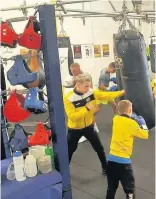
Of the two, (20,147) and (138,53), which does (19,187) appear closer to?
(20,147)

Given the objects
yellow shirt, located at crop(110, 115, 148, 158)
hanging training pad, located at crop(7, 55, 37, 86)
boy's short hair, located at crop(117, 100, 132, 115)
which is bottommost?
yellow shirt, located at crop(110, 115, 148, 158)

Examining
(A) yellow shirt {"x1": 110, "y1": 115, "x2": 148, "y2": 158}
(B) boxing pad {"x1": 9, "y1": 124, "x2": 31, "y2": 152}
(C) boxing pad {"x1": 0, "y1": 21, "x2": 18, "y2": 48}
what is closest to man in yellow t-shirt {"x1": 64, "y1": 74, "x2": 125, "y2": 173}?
(A) yellow shirt {"x1": 110, "y1": 115, "x2": 148, "y2": 158}

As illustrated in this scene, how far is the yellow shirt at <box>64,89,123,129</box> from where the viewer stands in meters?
2.92

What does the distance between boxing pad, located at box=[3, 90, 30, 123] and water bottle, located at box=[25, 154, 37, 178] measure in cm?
32

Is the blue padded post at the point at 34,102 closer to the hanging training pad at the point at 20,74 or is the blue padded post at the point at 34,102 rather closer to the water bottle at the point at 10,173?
the hanging training pad at the point at 20,74

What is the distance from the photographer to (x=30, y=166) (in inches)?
79.7

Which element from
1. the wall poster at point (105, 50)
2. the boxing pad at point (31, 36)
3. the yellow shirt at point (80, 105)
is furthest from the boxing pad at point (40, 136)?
the wall poster at point (105, 50)

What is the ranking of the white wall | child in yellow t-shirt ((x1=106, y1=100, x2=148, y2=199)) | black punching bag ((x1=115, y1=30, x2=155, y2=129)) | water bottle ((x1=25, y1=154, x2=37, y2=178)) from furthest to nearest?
the white wall → black punching bag ((x1=115, y1=30, x2=155, y2=129)) → child in yellow t-shirt ((x1=106, y1=100, x2=148, y2=199)) → water bottle ((x1=25, y1=154, x2=37, y2=178))

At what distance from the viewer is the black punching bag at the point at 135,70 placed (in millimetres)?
3623

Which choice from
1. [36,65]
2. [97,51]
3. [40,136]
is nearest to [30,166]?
[40,136]

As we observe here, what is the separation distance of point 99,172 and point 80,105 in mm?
1041

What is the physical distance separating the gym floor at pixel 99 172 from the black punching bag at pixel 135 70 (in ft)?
1.87

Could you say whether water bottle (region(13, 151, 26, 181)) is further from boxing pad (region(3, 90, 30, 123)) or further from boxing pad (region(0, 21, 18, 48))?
boxing pad (region(0, 21, 18, 48))

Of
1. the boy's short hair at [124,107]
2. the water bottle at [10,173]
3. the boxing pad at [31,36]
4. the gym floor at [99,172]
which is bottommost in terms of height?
the gym floor at [99,172]
